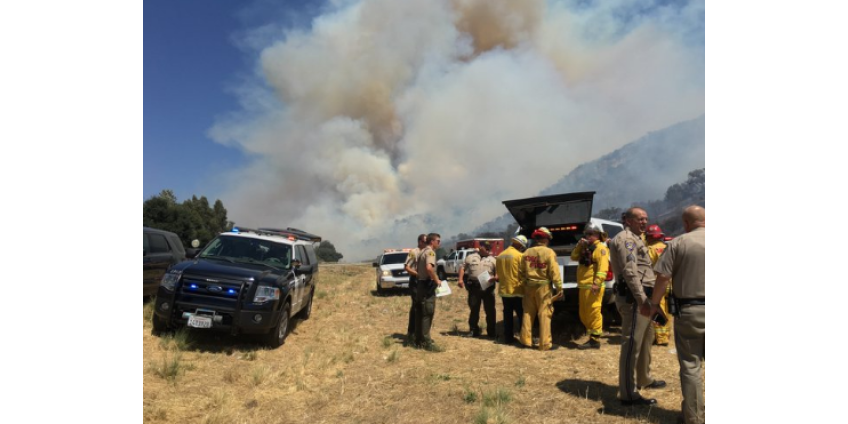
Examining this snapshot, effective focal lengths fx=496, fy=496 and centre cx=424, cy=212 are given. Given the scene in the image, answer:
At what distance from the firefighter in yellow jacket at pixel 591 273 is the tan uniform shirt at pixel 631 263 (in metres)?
1.61

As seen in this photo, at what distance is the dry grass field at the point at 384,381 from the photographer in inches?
182

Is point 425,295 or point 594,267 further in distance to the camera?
point 425,295

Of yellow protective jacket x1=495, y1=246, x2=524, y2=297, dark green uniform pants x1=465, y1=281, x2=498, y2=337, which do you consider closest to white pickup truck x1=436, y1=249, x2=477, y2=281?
dark green uniform pants x1=465, y1=281, x2=498, y2=337

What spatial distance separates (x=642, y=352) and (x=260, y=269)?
215 inches

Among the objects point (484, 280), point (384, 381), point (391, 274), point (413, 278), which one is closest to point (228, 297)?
point (384, 381)

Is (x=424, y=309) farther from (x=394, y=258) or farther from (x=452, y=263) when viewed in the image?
(x=452, y=263)

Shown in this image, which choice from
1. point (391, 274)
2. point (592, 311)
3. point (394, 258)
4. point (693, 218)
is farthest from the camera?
point (394, 258)

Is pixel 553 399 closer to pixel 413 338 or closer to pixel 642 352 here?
pixel 642 352

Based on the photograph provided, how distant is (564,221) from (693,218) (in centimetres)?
480

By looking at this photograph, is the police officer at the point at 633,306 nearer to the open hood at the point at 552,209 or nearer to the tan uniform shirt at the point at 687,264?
the tan uniform shirt at the point at 687,264

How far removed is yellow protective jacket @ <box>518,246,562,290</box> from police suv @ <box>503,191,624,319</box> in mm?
703

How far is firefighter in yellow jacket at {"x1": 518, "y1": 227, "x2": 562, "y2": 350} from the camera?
24.2 ft

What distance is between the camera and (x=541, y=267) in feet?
24.2

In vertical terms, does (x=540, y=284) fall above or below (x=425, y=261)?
below
